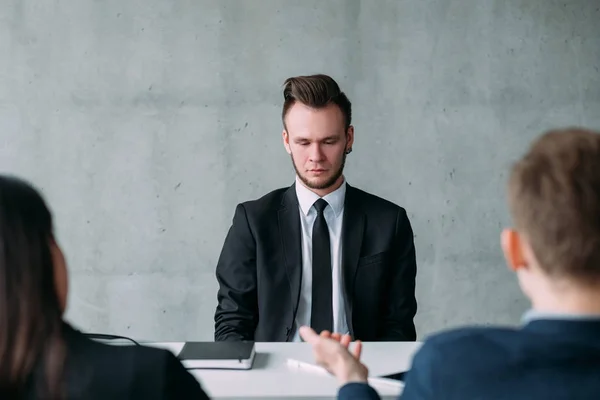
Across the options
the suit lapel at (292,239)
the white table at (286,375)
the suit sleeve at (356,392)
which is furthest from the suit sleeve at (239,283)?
the suit sleeve at (356,392)

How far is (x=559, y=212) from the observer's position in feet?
2.85

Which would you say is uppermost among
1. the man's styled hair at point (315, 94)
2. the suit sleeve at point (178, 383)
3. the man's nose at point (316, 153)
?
the man's styled hair at point (315, 94)

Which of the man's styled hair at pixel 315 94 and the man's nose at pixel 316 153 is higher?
the man's styled hair at pixel 315 94

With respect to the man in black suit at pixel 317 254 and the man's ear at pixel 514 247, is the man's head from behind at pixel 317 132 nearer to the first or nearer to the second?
the man in black suit at pixel 317 254

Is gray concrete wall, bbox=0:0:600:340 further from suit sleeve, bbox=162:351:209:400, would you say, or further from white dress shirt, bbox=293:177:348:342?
suit sleeve, bbox=162:351:209:400

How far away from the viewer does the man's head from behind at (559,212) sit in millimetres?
859

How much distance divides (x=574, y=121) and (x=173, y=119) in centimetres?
207

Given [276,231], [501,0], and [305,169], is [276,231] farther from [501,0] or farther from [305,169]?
[501,0]

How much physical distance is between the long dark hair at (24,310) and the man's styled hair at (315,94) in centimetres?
155

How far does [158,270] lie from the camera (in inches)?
134

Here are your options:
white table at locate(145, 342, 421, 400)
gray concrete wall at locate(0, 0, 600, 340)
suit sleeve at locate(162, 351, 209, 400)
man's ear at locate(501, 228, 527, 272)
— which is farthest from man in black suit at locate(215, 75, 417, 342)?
man's ear at locate(501, 228, 527, 272)

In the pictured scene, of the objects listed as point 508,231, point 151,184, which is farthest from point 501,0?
point 508,231

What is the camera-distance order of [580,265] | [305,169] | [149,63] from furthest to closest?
[149,63] → [305,169] → [580,265]

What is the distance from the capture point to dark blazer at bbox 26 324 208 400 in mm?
937
